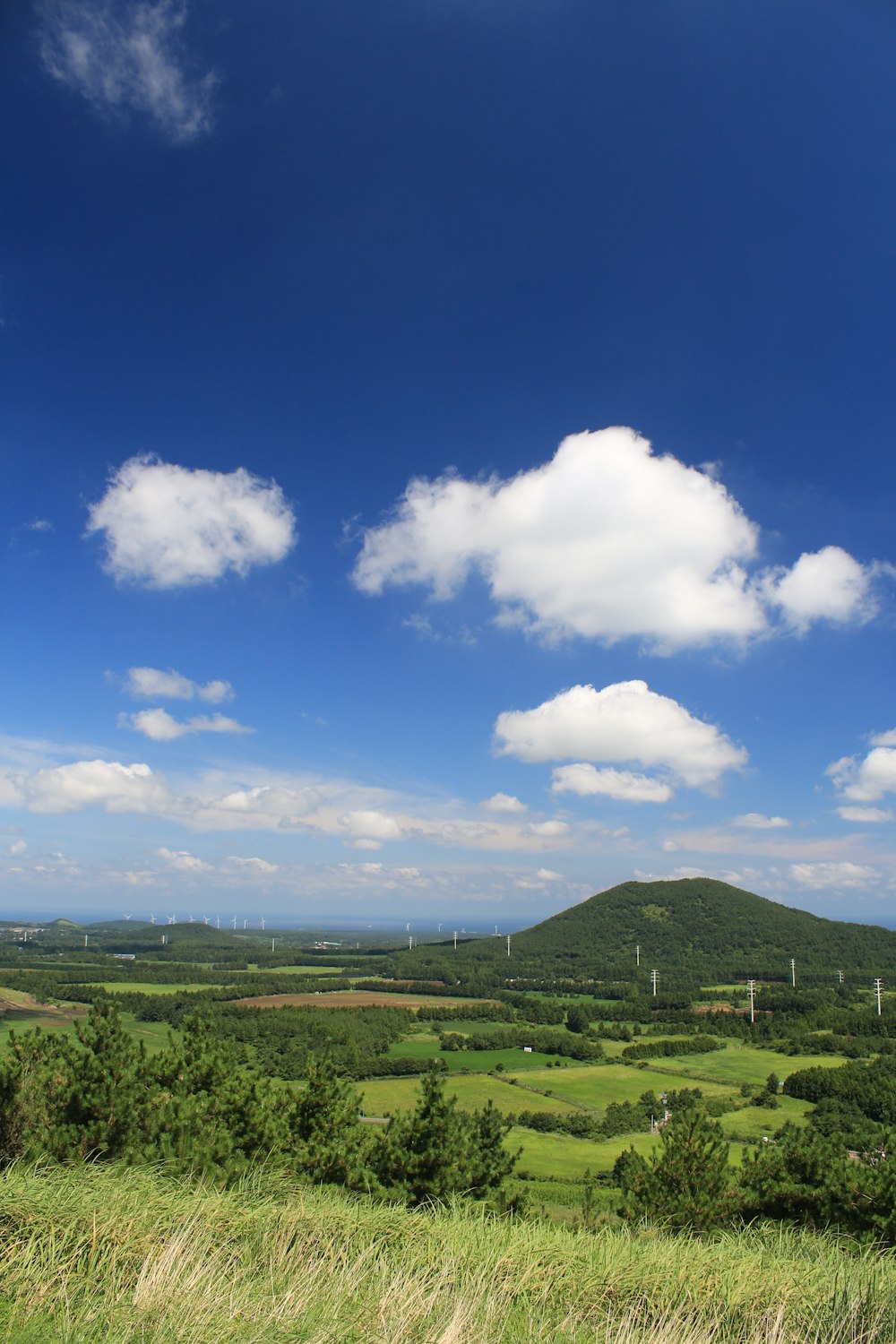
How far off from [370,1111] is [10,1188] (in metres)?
58.4

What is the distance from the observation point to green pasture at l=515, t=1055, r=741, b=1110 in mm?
69812

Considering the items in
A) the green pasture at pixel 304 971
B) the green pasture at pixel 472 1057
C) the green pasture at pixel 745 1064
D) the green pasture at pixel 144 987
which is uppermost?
the green pasture at pixel 745 1064

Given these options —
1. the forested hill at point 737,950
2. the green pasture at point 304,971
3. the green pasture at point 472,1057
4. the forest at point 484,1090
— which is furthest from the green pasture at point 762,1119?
the green pasture at point 304,971

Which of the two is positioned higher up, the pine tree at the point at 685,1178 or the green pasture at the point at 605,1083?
the pine tree at the point at 685,1178

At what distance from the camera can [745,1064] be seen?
3300 inches

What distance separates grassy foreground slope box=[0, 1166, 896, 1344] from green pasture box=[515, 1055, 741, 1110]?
67.8 m

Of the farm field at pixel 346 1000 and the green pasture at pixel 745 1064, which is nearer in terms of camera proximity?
the green pasture at pixel 745 1064

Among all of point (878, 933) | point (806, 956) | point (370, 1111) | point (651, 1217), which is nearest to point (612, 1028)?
point (370, 1111)

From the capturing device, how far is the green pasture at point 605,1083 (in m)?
69.8

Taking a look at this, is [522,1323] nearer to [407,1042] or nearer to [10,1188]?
[10,1188]

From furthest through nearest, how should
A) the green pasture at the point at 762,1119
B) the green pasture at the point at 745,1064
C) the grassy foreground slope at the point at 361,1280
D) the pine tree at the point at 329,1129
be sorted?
the green pasture at the point at 745,1064 → the green pasture at the point at 762,1119 → the pine tree at the point at 329,1129 → the grassy foreground slope at the point at 361,1280

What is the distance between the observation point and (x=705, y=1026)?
353 feet

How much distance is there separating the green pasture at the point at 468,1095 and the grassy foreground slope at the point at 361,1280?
5706cm

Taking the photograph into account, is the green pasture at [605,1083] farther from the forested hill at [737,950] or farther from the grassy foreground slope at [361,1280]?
the forested hill at [737,950]
